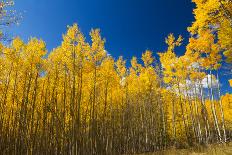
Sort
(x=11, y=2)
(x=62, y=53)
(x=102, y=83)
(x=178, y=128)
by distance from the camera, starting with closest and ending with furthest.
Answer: (x=11, y=2)
(x=62, y=53)
(x=102, y=83)
(x=178, y=128)

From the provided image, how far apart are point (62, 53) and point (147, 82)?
12.6m

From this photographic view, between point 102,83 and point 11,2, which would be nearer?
point 11,2

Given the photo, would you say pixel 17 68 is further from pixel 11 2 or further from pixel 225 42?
pixel 225 42

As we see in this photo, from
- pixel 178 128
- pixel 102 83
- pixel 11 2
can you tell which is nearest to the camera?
pixel 11 2

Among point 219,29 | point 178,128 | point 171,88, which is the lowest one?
point 178,128

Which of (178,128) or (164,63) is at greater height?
(164,63)

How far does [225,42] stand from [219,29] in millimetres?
764

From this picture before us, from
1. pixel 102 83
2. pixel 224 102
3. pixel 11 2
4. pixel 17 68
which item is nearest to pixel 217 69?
pixel 102 83

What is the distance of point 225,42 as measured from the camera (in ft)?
40.5

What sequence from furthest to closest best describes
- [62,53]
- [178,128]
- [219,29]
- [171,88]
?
[178,128]
[171,88]
[62,53]
[219,29]

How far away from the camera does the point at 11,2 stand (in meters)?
7.53

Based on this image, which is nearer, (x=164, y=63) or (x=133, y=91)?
(x=164, y=63)

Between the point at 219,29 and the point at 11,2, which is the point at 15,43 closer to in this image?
the point at 11,2

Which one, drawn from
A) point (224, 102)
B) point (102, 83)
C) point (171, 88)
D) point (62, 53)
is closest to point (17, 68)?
point (62, 53)
